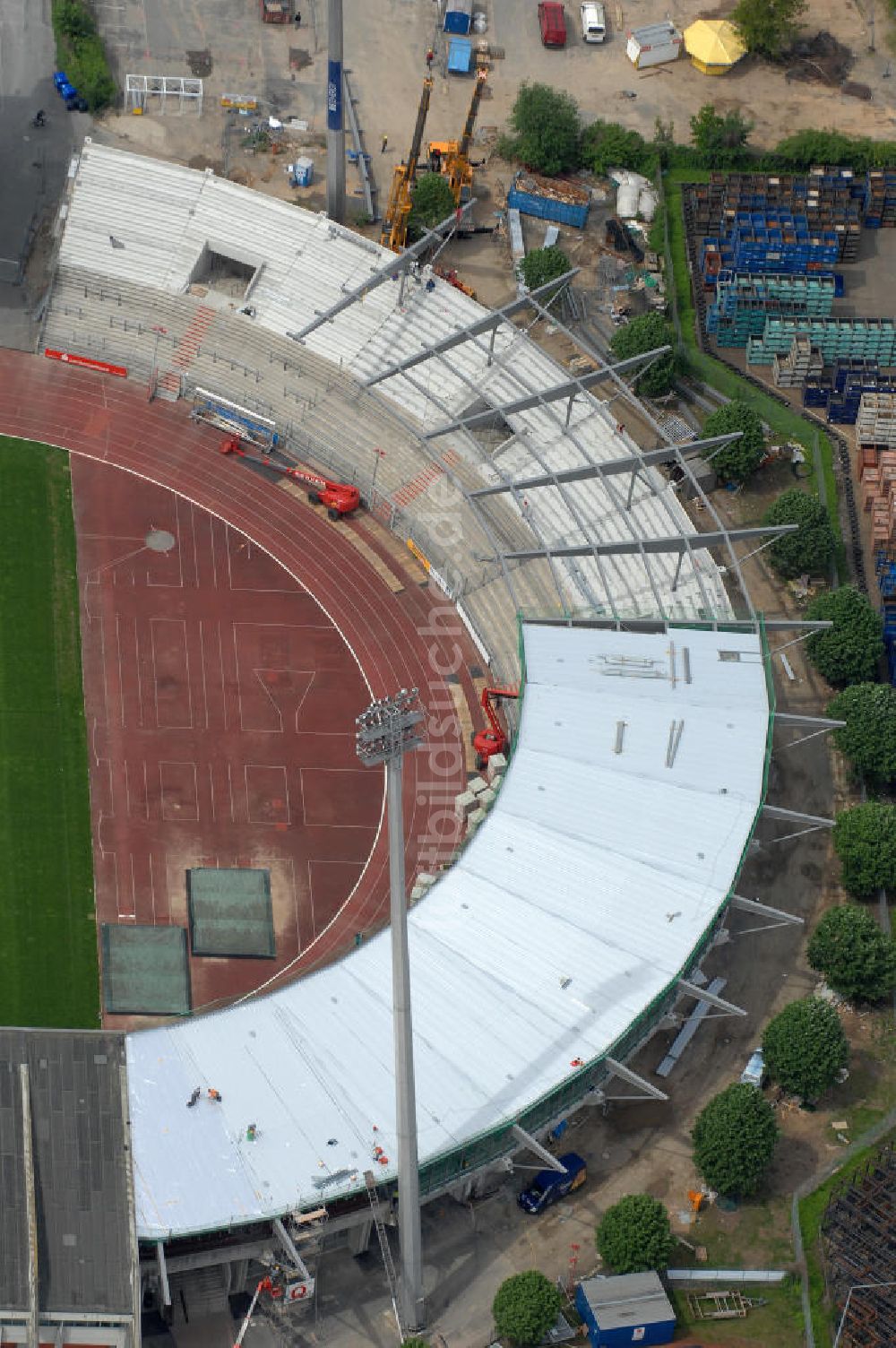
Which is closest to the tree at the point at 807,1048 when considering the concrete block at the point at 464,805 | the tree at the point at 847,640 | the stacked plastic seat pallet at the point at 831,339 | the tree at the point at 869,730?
the tree at the point at 869,730

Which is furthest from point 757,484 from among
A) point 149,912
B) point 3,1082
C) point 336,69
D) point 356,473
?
point 3,1082

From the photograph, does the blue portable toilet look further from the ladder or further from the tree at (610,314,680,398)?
the tree at (610,314,680,398)

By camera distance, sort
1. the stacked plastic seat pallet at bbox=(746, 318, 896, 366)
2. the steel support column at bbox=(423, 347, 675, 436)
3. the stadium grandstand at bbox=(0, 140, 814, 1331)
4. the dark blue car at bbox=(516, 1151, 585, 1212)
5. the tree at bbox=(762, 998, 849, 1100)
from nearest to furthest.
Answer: the stadium grandstand at bbox=(0, 140, 814, 1331)
the dark blue car at bbox=(516, 1151, 585, 1212)
the tree at bbox=(762, 998, 849, 1100)
the steel support column at bbox=(423, 347, 675, 436)
the stacked plastic seat pallet at bbox=(746, 318, 896, 366)

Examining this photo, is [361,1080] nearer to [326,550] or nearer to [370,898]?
[370,898]

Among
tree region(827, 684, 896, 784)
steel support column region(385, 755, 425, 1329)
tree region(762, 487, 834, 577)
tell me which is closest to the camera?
steel support column region(385, 755, 425, 1329)

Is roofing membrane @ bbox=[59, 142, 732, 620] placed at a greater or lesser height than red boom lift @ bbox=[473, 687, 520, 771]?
greater

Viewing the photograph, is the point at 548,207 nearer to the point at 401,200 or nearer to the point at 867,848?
the point at 401,200

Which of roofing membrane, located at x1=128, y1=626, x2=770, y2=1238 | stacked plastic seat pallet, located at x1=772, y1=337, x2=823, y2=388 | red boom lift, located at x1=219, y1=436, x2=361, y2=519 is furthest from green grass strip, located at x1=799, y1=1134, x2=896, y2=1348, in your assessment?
stacked plastic seat pallet, located at x1=772, y1=337, x2=823, y2=388

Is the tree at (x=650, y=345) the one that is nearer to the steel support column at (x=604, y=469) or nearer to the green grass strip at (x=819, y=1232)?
the steel support column at (x=604, y=469)
